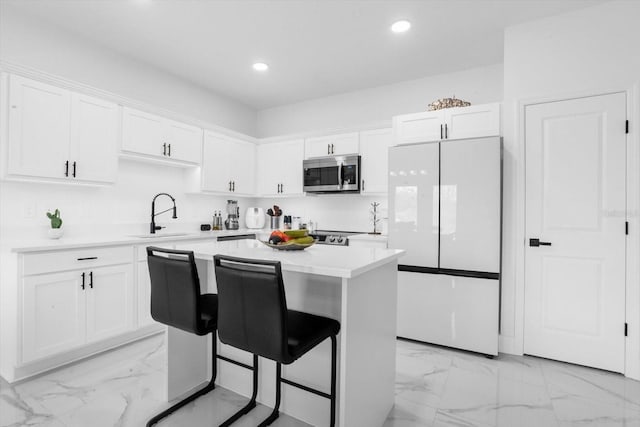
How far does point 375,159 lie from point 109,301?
10.1 feet

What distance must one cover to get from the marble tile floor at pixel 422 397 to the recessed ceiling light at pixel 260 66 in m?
3.07

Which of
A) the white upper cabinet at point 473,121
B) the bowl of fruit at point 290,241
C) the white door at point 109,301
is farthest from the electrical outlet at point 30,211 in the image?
the white upper cabinet at point 473,121

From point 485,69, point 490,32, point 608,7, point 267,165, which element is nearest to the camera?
point 608,7

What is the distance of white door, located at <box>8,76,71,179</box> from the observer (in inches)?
98.6

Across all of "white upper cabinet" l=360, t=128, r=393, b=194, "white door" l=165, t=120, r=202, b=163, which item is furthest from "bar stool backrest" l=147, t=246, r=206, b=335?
"white upper cabinet" l=360, t=128, r=393, b=194

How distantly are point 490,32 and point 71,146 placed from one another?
3857 mm

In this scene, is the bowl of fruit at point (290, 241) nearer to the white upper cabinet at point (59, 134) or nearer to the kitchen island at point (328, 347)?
the kitchen island at point (328, 347)

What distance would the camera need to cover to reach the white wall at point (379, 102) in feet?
12.1

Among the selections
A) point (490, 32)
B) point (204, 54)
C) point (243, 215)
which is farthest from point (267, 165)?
point (490, 32)

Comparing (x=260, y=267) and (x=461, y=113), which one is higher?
(x=461, y=113)

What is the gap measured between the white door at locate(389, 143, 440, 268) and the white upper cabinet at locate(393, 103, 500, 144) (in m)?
0.24

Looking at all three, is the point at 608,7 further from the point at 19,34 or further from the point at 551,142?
the point at 19,34

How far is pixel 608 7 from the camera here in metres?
2.57

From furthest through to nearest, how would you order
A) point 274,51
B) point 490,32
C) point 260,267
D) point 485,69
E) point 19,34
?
point 485,69, point 274,51, point 490,32, point 19,34, point 260,267
